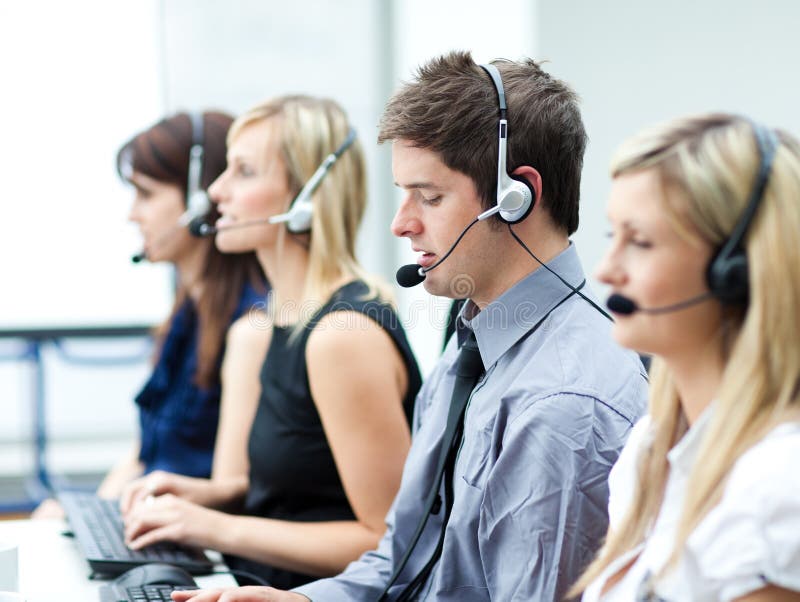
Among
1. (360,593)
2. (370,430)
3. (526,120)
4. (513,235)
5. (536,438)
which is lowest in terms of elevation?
(360,593)

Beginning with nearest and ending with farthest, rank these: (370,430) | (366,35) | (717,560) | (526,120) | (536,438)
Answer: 1. (717,560)
2. (536,438)
3. (526,120)
4. (370,430)
5. (366,35)

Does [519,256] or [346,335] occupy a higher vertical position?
[519,256]

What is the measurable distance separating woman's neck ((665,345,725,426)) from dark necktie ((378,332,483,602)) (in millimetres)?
400

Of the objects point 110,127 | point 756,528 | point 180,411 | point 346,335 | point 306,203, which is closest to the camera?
point 756,528

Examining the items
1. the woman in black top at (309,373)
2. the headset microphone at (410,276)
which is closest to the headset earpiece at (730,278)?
the headset microphone at (410,276)

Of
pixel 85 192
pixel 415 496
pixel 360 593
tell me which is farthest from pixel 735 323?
pixel 85 192

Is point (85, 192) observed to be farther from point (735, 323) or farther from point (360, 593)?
point (735, 323)

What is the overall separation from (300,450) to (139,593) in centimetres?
43

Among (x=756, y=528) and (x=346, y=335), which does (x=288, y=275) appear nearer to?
(x=346, y=335)

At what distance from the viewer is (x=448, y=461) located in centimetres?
118

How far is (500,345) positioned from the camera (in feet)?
3.76

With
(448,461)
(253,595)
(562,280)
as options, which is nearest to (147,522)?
(253,595)

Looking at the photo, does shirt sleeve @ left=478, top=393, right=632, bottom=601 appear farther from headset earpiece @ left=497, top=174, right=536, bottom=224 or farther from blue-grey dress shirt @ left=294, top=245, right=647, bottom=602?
headset earpiece @ left=497, top=174, right=536, bottom=224

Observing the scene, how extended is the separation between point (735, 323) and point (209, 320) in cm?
158
